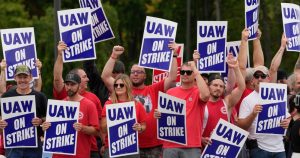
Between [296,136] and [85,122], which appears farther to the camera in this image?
[85,122]

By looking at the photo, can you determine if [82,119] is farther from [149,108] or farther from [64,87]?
[149,108]

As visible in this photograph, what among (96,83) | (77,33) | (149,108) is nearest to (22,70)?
(77,33)

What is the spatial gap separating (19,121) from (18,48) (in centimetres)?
149

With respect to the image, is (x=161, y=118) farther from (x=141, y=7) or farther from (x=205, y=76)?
(x=141, y=7)

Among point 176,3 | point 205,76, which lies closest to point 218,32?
point 205,76

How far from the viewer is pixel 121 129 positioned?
15508 millimetres

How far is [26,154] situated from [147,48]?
234 centimetres

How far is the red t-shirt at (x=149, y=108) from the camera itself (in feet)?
53.1

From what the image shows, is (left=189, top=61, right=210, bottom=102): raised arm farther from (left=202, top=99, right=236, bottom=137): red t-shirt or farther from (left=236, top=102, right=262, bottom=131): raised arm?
(left=236, top=102, right=262, bottom=131): raised arm

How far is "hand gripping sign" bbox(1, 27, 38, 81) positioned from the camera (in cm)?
1689

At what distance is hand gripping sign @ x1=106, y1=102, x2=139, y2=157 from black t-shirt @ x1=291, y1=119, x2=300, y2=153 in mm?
2087

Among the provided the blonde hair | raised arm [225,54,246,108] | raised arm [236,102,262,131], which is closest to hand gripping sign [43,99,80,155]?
the blonde hair

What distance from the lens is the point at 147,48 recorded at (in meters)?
16.8

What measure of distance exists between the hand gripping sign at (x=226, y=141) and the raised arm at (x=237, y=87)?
1.45 feet
